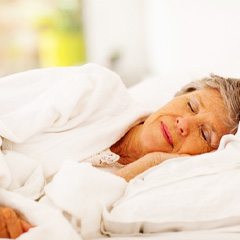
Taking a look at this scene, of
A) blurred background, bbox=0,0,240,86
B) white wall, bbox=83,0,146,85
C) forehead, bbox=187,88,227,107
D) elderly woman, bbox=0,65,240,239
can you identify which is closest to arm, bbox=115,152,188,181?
elderly woman, bbox=0,65,240,239

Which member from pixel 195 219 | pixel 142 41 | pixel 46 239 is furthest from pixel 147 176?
pixel 142 41

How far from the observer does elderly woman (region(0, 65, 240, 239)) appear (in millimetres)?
1306

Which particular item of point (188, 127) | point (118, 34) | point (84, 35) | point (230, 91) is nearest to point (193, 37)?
point (118, 34)

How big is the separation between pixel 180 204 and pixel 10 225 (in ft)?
1.25

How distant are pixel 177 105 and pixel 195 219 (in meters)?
0.52

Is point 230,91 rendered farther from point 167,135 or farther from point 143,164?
point 143,164

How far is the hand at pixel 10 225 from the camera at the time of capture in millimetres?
978

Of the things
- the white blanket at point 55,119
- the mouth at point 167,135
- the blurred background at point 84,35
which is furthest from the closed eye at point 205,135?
the blurred background at point 84,35

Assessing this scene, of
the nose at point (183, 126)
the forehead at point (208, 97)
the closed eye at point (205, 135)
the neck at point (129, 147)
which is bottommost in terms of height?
the neck at point (129, 147)

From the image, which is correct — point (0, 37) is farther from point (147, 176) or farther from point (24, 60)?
point (147, 176)

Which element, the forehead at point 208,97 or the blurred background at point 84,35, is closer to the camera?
the forehead at point 208,97

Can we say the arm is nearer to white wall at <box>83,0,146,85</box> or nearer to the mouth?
the mouth

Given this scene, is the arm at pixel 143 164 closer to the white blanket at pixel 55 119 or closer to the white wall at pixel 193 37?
the white blanket at pixel 55 119

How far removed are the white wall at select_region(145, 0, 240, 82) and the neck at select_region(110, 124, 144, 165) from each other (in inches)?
25.8
